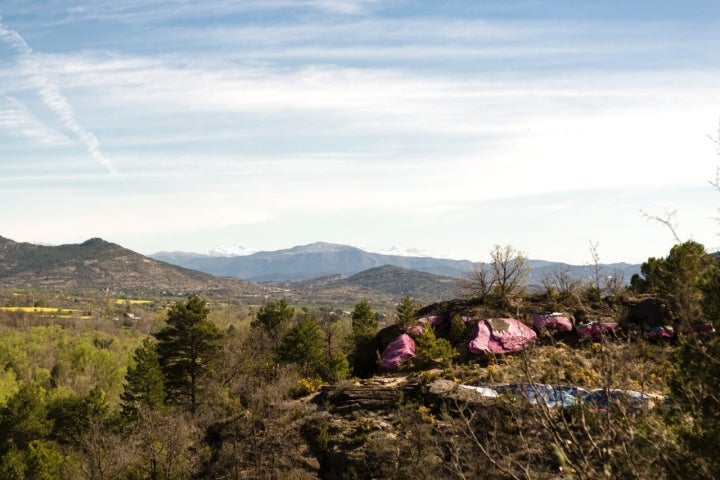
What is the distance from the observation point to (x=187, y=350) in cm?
4634

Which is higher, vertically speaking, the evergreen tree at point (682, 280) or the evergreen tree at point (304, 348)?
the evergreen tree at point (682, 280)

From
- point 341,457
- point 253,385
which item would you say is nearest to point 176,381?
point 253,385

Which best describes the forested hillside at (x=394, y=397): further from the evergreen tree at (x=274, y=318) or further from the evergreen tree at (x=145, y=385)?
the evergreen tree at (x=274, y=318)

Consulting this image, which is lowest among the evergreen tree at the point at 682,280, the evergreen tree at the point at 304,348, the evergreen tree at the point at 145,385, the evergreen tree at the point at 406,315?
the evergreen tree at the point at 145,385

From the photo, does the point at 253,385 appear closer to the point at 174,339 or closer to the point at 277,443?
the point at 174,339

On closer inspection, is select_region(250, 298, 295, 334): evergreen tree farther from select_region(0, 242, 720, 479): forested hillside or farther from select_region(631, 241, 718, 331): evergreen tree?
select_region(631, 241, 718, 331): evergreen tree

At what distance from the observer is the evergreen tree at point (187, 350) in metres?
46.1

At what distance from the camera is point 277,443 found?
30.1 m

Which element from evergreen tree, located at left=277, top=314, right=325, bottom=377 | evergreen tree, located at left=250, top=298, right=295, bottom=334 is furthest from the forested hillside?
evergreen tree, located at left=250, top=298, right=295, bottom=334

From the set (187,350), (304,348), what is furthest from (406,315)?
(187,350)

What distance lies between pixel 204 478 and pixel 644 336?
27.2 meters

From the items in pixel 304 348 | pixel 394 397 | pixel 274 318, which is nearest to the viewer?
pixel 394 397

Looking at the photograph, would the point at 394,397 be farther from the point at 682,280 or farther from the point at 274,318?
the point at 274,318

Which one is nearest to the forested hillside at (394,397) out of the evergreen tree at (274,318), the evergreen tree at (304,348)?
the evergreen tree at (304,348)
